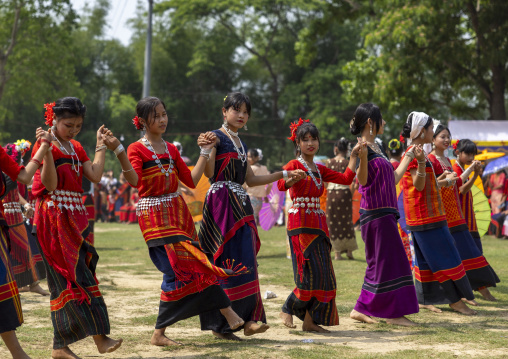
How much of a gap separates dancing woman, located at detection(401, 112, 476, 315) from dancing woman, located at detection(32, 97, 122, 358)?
3189 mm

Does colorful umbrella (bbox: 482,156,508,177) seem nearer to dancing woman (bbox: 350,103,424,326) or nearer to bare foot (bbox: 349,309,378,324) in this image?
dancing woman (bbox: 350,103,424,326)

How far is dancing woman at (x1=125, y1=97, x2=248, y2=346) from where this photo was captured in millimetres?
5281

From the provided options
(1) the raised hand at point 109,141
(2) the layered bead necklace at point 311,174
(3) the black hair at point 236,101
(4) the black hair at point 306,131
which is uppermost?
(3) the black hair at point 236,101

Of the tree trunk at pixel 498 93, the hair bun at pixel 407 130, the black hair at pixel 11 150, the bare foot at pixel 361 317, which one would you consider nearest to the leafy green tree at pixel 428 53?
the tree trunk at pixel 498 93

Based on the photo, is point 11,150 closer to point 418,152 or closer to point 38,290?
point 38,290

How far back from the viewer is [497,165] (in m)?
15.3

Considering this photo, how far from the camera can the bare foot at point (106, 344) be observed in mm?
4871

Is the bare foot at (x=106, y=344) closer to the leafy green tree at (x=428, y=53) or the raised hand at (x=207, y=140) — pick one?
the raised hand at (x=207, y=140)

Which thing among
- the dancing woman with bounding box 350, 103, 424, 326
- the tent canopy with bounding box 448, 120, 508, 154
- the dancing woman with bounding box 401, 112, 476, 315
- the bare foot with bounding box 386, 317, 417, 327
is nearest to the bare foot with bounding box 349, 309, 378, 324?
the dancing woman with bounding box 350, 103, 424, 326

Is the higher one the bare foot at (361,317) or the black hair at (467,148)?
the black hair at (467,148)

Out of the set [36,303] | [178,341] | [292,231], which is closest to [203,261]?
[178,341]

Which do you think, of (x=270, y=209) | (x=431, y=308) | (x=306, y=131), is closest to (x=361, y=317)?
(x=431, y=308)

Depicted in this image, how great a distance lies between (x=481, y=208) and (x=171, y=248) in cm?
619

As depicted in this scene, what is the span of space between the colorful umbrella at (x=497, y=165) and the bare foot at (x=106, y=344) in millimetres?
11904
